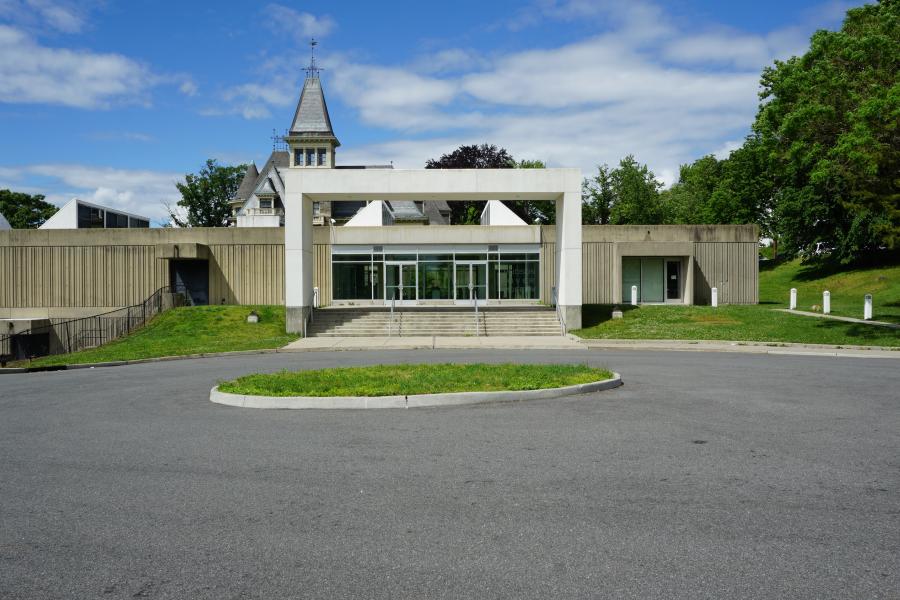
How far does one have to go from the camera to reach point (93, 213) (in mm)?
44188

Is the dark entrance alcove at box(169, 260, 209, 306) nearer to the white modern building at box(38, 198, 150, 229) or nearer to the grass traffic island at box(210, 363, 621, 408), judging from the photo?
the white modern building at box(38, 198, 150, 229)

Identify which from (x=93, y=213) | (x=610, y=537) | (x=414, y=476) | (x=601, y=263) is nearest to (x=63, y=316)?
→ (x=93, y=213)

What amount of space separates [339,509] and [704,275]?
117 feet

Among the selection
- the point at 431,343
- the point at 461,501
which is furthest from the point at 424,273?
the point at 461,501

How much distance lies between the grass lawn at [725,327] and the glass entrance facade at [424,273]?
633 cm

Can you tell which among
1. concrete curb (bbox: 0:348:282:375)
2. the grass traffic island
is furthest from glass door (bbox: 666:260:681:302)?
the grass traffic island

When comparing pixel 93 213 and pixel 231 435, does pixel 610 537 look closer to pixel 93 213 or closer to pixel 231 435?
pixel 231 435

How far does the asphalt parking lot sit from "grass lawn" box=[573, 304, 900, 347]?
43.8 feet

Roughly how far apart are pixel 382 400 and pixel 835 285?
48.9 metres

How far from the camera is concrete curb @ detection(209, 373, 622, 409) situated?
35.9ft

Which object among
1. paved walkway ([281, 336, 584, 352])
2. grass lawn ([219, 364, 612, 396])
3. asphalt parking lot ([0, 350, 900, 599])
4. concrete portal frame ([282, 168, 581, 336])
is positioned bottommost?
paved walkway ([281, 336, 584, 352])

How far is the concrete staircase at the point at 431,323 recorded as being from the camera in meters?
28.5

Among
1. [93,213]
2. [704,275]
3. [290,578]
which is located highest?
[93,213]

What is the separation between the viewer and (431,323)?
29609mm
